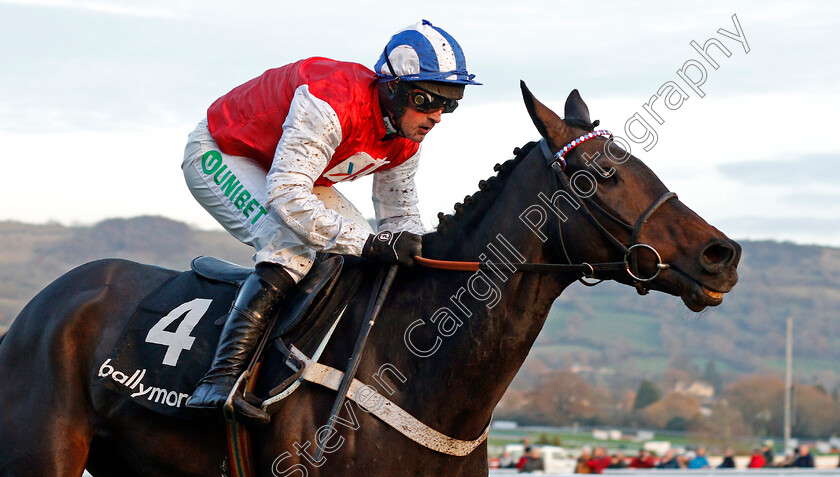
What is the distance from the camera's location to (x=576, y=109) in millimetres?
4273

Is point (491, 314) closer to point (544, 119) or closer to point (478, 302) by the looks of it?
point (478, 302)

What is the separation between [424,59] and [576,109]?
724 millimetres

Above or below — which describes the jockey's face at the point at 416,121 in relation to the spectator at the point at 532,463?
above

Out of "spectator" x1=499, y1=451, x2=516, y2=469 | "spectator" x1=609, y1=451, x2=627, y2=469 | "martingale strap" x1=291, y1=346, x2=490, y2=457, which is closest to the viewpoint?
"martingale strap" x1=291, y1=346, x2=490, y2=457

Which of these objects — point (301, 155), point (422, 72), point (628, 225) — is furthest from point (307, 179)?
point (628, 225)

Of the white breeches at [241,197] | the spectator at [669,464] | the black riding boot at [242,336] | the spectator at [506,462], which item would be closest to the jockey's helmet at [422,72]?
the white breeches at [241,197]

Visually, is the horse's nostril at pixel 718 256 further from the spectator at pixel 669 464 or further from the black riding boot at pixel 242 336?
the spectator at pixel 669 464

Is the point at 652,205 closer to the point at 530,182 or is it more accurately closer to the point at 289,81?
the point at 530,182

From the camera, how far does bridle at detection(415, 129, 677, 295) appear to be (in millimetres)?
3811

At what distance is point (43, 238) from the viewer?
38.9 meters

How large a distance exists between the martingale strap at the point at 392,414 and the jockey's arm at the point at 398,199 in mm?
1419

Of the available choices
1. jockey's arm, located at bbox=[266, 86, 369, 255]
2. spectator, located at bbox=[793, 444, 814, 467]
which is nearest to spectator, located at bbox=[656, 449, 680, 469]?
spectator, located at bbox=[793, 444, 814, 467]

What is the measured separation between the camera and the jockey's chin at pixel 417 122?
176 inches

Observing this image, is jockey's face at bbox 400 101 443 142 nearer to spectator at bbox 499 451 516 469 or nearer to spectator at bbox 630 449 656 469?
spectator at bbox 499 451 516 469
